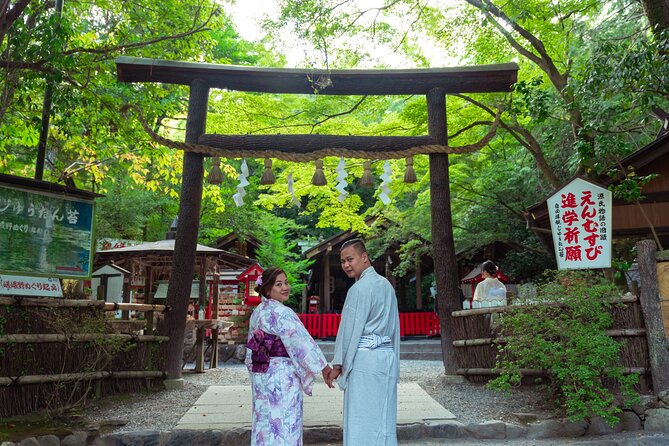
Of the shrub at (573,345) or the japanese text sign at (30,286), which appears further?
the japanese text sign at (30,286)

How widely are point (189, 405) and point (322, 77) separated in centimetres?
522

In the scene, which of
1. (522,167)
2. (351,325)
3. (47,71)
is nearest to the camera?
(351,325)

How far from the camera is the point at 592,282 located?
23.2 feet

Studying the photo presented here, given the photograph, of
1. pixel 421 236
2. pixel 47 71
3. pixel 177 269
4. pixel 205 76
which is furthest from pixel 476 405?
pixel 421 236

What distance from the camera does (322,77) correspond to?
9047 millimetres

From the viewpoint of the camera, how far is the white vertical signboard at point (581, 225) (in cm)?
754

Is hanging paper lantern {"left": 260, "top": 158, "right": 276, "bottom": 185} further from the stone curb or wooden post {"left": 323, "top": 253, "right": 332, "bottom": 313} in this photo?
wooden post {"left": 323, "top": 253, "right": 332, "bottom": 313}

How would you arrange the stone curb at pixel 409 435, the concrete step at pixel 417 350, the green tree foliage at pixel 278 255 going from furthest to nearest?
the green tree foliage at pixel 278 255
the concrete step at pixel 417 350
the stone curb at pixel 409 435

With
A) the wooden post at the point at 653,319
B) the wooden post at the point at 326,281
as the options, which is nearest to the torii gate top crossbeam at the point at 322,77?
the wooden post at the point at 653,319

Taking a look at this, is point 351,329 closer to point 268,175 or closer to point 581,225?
point 581,225

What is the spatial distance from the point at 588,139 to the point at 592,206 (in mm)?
1853

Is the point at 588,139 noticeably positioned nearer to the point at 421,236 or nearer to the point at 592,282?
the point at 592,282

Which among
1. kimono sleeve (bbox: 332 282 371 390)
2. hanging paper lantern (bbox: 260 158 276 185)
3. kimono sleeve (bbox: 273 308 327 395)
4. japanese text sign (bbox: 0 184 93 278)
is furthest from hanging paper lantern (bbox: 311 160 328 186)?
kimono sleeve (bbox: 332 282 371 390)

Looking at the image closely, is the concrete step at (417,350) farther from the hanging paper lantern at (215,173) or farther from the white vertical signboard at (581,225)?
the white vertical signboard at (581,225)
